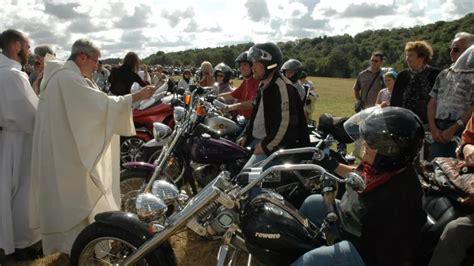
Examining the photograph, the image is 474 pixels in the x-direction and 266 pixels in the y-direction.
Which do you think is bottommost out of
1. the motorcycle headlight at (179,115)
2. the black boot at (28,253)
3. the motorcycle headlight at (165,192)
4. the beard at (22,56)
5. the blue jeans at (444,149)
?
the black boot at (28,253)

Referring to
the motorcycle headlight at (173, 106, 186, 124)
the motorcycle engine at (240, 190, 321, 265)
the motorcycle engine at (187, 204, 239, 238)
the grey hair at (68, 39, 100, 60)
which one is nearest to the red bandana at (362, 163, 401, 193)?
the motorcycle engine at (240, 190, 321, 265)

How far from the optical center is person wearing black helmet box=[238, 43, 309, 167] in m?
4.05

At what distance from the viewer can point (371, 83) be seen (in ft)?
26.9

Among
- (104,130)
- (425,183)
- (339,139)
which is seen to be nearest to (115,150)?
(104,130)

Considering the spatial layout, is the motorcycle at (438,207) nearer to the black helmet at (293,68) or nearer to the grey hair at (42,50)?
the grey hair at (42,50)

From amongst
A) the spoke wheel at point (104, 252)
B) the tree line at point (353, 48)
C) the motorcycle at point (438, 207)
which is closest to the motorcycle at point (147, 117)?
the spoke wheel at point (104, 252)

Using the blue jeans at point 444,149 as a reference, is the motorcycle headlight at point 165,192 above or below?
above

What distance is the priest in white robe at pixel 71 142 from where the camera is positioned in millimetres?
3898

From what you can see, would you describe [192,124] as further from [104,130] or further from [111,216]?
[111,216]

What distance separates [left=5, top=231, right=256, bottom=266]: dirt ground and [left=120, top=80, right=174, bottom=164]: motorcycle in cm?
264

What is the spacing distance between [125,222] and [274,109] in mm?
1789

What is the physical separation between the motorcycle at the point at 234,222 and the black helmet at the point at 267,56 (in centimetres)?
155

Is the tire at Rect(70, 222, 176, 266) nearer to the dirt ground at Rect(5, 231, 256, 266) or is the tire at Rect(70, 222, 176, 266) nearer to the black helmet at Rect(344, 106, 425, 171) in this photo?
the dirt ground at Rect(5, 231, 256, 266)

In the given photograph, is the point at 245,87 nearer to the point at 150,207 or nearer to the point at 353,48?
the point at 150,207
